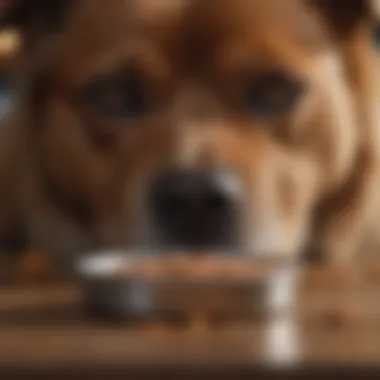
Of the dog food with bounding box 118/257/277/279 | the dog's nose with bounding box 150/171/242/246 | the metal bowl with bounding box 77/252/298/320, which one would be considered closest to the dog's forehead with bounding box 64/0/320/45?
the dog's nose with bounding box 150/171/242/246

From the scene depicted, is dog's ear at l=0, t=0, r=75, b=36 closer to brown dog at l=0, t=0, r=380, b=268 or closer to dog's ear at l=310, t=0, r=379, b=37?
brown dog at l=0, t=0, r=380, b=268

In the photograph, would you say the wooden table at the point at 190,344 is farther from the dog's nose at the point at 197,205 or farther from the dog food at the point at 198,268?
the dog's nose at the point at 197,205

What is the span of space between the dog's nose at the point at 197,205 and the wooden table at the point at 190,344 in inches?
19.1

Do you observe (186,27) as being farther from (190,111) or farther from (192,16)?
(190,111)

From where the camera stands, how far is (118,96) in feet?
5.83

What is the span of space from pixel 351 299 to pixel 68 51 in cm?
95

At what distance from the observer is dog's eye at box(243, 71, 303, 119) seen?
177cm

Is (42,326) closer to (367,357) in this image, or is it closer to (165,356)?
(165,356)

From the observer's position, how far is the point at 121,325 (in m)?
0.86

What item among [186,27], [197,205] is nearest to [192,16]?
[186,27]

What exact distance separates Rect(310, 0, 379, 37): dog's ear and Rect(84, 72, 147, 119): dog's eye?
0.36 meters

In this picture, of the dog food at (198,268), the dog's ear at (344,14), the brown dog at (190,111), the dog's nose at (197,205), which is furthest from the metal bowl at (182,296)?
the dog's ear at (344,14)

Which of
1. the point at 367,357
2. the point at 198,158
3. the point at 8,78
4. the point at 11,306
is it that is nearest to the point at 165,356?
the point at 367,357

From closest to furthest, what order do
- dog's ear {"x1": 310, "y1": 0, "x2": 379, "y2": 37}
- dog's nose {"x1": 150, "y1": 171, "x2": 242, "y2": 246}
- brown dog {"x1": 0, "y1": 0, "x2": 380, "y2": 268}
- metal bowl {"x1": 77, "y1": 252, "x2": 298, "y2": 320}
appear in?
metal bowl {"x1": 77, "y1": 252, "x2": 298, "y2": 320}
dog's nose {"x1": 150, "y1": 171, "x2": 242, "y2": 246}
brown dog {"x1": 0, "y1": 0, "x2": 380, "y2": 268}
dog's ear {"x1": 310, "y1": 0, "x2": 379, "y2": 37}
